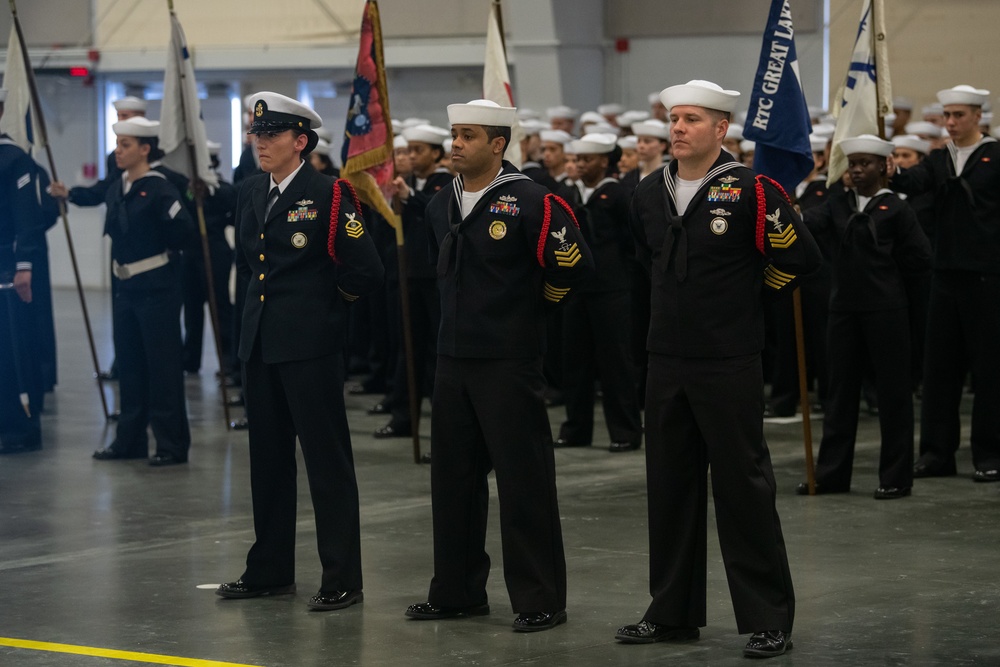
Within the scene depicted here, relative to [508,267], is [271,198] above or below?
above

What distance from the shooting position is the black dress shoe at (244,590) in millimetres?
6371

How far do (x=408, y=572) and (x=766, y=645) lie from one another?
1.92 metres

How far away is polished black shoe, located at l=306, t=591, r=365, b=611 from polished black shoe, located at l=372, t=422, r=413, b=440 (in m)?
4.50

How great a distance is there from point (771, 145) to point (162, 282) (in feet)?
12.3

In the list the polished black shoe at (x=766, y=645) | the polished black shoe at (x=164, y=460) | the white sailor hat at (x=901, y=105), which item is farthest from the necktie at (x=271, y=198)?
the white sailor hat at (x=901, y=105)

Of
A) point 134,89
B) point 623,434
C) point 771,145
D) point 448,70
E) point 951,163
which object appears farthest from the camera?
point 134,89

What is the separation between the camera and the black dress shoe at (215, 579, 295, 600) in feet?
20.9

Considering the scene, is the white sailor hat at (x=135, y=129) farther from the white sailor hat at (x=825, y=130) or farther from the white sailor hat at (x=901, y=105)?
the white sailor hat at (x=901, y=105)

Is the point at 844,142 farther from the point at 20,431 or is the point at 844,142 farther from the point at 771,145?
the point at 20,431

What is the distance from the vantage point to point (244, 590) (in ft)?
21.0

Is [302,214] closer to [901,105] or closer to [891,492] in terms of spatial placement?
[891,492]

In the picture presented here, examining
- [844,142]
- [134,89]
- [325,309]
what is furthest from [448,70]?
[325,309]

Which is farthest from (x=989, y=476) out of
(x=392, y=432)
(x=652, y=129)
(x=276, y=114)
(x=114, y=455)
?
(x=114, y=455)

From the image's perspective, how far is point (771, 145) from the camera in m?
8.33
